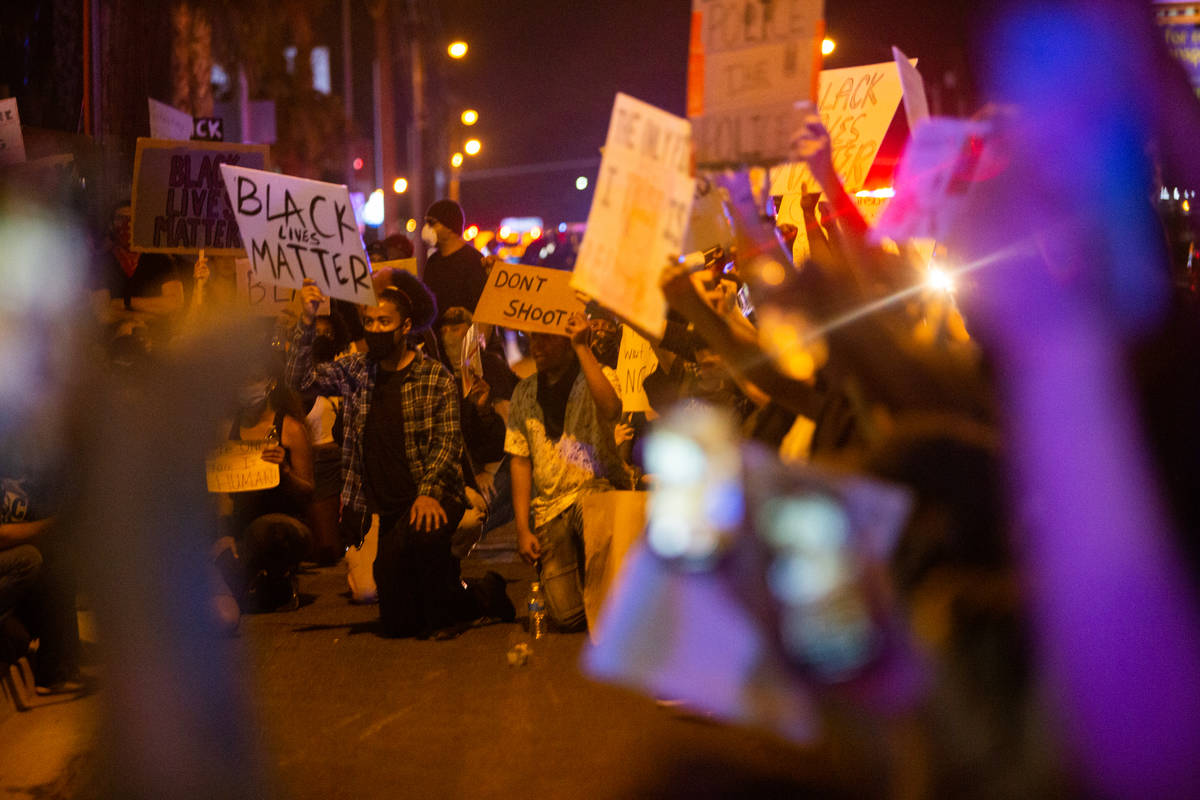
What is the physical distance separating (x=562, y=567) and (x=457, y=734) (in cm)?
199

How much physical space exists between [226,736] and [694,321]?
2.16 m

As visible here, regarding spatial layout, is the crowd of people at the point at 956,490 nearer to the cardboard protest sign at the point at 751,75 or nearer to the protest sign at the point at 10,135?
the cardboard protest sign at the point at 751,75

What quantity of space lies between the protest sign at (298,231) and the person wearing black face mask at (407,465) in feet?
0.63

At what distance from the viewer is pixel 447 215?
1156cm

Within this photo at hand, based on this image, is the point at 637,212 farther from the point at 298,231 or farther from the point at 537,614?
the point at 298,231

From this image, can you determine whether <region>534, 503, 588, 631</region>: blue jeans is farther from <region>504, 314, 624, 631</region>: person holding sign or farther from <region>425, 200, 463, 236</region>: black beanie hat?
<region>425, 200, 463, 236</region>: black beanie hat

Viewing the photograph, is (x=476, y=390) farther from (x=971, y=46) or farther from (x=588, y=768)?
(x=971, y=46)

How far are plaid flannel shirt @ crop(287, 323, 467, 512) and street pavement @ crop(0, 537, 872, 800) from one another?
90cm

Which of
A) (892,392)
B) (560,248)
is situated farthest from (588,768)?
(560,248)

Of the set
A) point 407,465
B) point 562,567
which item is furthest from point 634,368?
point 407,465

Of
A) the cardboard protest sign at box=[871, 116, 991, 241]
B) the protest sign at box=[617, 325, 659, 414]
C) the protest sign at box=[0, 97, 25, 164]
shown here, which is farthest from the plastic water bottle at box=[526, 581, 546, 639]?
the protest sign at box=[0, 97, 25, 164]

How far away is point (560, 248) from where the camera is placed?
178 feet

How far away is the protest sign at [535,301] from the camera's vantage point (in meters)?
7.92

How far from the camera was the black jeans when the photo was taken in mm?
7906
